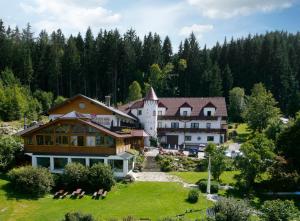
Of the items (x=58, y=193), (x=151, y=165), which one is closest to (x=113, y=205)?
(x=58, y=193)

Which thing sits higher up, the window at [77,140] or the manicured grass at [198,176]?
the window at [77,140]

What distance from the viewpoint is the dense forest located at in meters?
85.8

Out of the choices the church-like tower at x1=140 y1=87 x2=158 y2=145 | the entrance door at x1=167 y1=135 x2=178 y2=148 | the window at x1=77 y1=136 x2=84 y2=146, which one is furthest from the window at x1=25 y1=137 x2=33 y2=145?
the entrance door at x1=167 y1=135 x2=178 y2=148

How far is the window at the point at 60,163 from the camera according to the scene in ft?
132

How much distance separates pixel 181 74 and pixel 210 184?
5897cm

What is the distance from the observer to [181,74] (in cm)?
9119

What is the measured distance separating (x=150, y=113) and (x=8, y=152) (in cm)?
2385

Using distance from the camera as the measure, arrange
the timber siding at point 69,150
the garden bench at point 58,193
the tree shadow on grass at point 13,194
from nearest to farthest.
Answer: the tree shadow on grass at point 13,194 → the garden bench at point 58,193 → the timber siding at point 69,150

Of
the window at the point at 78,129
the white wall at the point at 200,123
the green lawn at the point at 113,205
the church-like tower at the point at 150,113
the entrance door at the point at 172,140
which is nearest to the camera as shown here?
the green lawn at the point at 113,205

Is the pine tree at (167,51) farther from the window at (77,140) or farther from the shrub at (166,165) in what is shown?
the window at (77,140)

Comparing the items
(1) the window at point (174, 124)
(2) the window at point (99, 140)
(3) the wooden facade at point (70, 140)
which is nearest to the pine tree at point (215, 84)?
(1) the window at point (174, 124)

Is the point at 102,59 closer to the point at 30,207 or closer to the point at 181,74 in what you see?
the point at 181,74

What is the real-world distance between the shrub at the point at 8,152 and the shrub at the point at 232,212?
78.1 feet

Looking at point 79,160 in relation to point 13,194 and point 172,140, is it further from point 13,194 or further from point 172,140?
point 172,140
